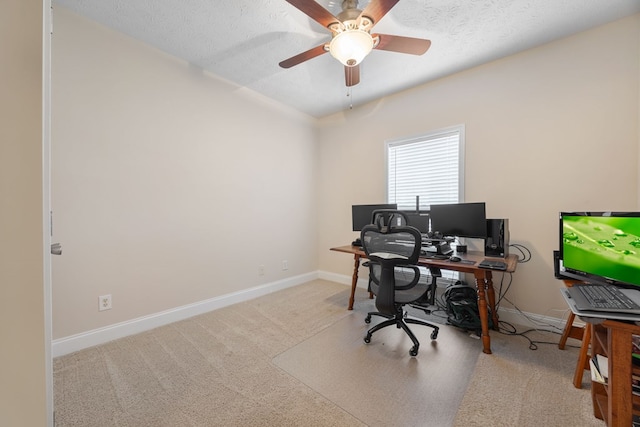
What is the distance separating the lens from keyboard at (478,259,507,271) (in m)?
1.88

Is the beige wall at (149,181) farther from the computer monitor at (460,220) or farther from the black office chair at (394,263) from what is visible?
the computer monitor at (460,220)

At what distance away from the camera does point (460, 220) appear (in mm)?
2451

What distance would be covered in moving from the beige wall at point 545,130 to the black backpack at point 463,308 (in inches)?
18.8

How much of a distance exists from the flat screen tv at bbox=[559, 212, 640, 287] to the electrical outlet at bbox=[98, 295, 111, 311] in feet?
11.7

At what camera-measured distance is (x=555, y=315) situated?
2287mm

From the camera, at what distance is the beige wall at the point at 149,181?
1969mm

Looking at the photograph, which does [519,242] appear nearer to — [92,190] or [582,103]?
[582,103]

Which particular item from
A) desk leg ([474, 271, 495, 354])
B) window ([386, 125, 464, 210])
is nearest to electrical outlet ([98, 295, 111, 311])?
desk leg ([474, 271, 495, 354])

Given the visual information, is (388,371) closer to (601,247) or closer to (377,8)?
(601,247)

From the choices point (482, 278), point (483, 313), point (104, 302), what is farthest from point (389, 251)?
point (104, 302)

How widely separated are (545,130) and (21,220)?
11.6 feet

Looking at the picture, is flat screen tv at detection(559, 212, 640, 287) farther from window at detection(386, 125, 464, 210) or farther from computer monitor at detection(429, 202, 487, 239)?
window at detection(386, 125, 464, 210)

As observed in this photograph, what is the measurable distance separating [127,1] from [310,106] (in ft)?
7.47

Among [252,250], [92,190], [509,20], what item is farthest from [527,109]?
[92,190]
